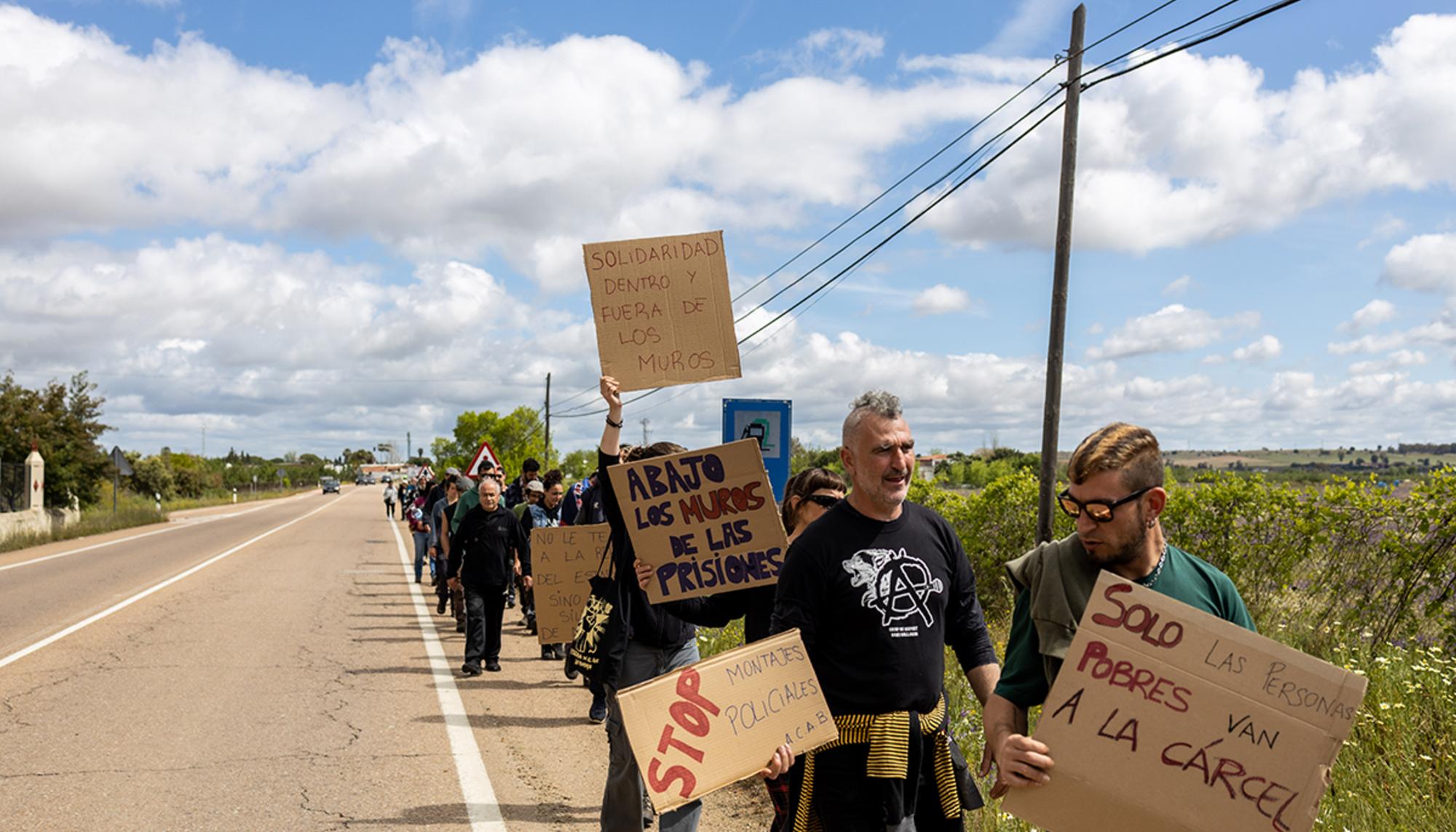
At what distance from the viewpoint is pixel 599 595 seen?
235 inches

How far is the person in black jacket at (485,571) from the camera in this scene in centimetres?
1126

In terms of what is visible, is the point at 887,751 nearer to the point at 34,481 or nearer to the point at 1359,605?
the point at 1359,605

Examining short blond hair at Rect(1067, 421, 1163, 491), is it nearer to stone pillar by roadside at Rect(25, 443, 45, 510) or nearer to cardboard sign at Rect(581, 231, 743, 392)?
cardboard sign at Rect(581, 231, 743, 392)

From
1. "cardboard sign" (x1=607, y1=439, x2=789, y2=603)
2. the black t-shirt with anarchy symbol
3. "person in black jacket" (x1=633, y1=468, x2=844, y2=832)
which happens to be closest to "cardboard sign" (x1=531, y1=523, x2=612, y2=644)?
"person in black jacket" (x1=633, y1=468, x2=844, y2=832)

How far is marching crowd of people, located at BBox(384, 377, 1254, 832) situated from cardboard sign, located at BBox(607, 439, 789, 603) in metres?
0.09

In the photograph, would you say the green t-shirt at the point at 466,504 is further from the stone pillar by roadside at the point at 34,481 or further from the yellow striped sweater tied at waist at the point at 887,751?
the stone pillar by roadside at the point at 34,481

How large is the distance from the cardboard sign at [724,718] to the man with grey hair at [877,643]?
0.13 metres

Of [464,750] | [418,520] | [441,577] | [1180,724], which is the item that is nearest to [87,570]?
[418,520]

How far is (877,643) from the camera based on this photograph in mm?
3805

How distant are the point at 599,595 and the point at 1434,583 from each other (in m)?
5.97

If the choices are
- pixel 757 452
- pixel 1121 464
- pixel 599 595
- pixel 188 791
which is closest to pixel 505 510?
pixel 188 791

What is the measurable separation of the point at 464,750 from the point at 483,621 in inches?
133

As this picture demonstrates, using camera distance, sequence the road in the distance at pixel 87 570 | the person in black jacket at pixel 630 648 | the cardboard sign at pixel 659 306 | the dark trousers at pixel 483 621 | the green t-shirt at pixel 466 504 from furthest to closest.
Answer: the road in the distance at pixel 87 570 < the green t-shirt at pixel 466 504 < the dark trousers at pixel 483 621 < the cardboard sign at pixel 659 306 < the person in black jacket at pixel 630 648

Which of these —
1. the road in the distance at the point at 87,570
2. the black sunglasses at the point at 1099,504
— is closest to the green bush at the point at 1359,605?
the black sunglasses at the point at 1099,504
